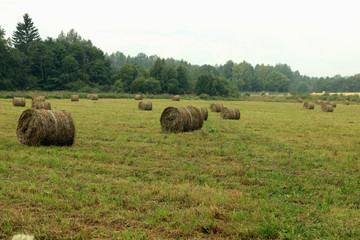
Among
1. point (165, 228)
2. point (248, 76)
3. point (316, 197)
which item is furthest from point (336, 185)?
point (248, 76)

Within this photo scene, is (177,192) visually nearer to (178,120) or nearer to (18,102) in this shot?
(178,120)

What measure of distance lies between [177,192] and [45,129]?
272 inches

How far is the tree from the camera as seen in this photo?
98625 millimetres

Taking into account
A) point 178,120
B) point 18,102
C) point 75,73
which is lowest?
point 178,120

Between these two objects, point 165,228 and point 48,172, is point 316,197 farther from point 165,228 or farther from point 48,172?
point 48,172

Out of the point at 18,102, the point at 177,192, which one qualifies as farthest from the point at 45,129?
the point at 18,102

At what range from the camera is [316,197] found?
671 centimetres

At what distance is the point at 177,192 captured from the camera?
655 cm

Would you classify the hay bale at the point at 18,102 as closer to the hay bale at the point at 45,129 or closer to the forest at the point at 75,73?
the hay bale at the point at 45,129

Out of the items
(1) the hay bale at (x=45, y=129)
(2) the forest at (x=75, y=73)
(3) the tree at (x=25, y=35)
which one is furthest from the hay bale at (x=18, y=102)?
(3) the tree at (x=25, y=35)

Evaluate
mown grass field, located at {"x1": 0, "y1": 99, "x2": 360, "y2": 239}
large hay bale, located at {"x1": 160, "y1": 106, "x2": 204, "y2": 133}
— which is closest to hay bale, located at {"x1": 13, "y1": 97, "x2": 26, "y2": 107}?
large hay bale, located at {"x1": 160, "y1": 106, "x2": 204, "y2": 133}

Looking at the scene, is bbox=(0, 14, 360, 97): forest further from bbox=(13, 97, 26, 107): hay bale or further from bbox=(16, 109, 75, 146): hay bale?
bbox=(16, 109, 75, 146): hay bale

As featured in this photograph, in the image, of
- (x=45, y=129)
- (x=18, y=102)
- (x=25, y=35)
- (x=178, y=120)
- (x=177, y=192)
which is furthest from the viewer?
(x=25, y=35)

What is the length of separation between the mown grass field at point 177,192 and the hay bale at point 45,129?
1.38 ft
